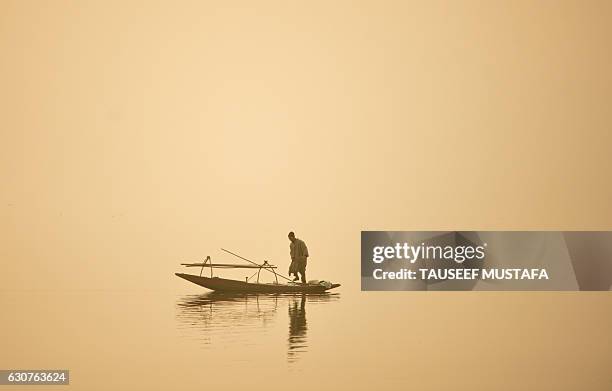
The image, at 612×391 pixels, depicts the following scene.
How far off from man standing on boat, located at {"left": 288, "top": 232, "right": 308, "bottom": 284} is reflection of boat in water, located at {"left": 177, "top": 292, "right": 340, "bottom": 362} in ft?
1.40

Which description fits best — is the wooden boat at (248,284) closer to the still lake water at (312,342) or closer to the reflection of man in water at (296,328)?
the still lake water at (312,342)

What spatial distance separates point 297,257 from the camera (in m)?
15.0

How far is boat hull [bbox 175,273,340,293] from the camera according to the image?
48.1 ft

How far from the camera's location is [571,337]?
11406 millimetres

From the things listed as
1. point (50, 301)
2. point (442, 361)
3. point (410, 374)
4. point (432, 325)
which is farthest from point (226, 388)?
point (50, 301)

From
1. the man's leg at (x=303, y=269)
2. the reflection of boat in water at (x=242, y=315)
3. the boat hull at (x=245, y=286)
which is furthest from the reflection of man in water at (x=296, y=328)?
the man's leg at (x=303, y=269)

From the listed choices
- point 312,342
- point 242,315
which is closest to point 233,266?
point 242,315

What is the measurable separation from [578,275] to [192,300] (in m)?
6.49

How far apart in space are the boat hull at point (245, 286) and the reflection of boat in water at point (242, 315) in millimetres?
117

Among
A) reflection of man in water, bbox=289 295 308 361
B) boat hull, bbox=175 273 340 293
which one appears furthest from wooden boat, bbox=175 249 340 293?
reflection of man in water, bbox=289 295 308 361

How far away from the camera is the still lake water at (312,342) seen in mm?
9328

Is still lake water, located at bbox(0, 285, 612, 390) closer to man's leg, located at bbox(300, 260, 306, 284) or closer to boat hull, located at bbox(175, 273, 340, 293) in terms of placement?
boat hull, located at bbox(175, 273, 340, 293)

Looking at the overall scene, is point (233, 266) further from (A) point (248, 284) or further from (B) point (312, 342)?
(B) point (312, 342)

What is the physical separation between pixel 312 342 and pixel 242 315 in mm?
1923
